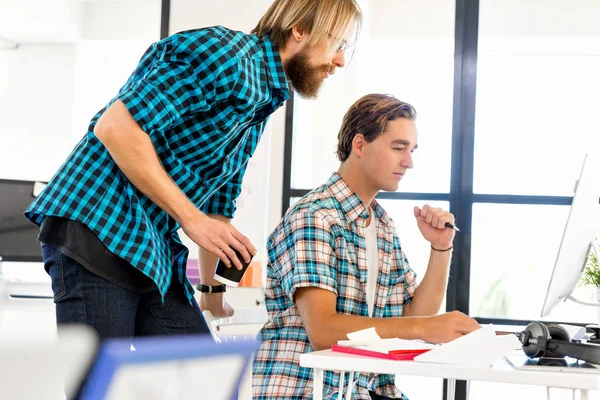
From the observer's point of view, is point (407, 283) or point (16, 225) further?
point (16, 225)

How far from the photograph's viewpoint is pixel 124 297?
1387mm

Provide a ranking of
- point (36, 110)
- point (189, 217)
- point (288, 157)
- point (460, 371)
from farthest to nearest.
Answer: point (36, 110) → point (288, 157) → point (189, 217) → point (460, 371)

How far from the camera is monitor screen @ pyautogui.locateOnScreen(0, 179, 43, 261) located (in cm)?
411

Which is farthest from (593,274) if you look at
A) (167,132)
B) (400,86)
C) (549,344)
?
(400,86)

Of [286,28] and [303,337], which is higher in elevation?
[286,28]

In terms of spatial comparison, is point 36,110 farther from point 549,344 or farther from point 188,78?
point 549,344

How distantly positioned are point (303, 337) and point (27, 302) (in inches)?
104

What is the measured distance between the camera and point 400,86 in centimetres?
452

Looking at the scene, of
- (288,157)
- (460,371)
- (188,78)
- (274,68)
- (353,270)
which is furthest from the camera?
(288,157)

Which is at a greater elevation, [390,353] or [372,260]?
[372,260]

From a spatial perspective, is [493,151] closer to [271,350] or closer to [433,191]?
[433,191]

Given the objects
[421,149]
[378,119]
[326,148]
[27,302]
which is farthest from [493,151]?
[27,302]

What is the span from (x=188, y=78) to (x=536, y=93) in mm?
3468

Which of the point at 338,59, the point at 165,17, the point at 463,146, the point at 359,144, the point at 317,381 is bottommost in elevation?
the point at 317,381
